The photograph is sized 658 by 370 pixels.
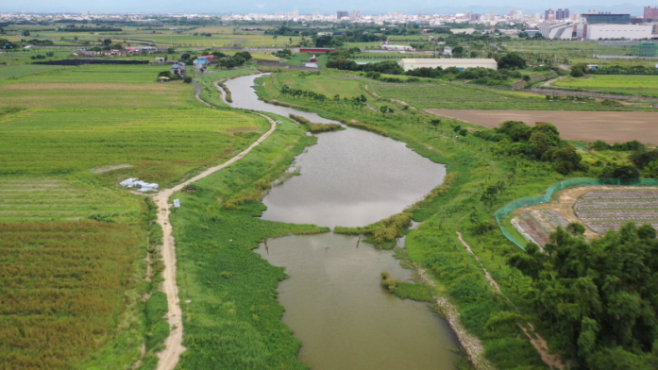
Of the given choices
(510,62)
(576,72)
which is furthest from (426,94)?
(576,72)

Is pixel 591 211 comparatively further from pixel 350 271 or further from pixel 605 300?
pixel 605 300

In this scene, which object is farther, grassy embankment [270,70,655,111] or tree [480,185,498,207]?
grassy embankment [270,70,655,111]

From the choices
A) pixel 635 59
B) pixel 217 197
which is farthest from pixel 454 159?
pixel 635 59

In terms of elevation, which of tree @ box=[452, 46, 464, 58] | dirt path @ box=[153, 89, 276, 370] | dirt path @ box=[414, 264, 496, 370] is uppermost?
tree @ box=[452, 46, 464, 58]

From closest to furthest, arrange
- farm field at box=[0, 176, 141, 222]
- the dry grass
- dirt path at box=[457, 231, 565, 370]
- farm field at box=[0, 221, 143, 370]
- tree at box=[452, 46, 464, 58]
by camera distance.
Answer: dirt path at box=[457, 231, 565, 370] → farm field at box=[0, 221, 143, 370] → farm field at box=[0, 176, 141, 222] → the dry grass → tree at box=[452, 46, 464, 58]

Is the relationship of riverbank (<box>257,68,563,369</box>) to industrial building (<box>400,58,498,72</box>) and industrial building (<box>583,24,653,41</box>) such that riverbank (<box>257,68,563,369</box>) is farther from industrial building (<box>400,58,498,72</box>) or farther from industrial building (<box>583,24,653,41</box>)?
industrial building (<box>583,24,653,41</box>)

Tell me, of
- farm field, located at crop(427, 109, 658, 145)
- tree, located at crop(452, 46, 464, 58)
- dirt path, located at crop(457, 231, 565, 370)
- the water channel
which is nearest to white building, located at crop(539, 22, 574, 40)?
tree, located at crop(452, 46, 464, 58)

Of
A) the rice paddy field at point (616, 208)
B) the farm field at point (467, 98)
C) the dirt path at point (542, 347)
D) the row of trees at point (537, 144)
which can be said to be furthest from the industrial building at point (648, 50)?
the dirt path at point (542, 347)
